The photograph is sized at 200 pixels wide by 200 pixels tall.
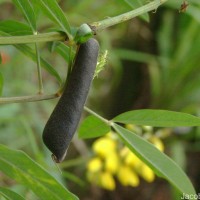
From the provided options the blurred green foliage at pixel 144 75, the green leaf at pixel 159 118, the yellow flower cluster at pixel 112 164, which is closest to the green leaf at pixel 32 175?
the green leaf at pixel 159 118

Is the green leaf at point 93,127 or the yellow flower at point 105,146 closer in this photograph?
the green leaf at point 93,127

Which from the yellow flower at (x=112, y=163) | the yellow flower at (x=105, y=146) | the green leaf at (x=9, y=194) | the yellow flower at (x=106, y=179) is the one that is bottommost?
the green leaf at (x=9, y=194)

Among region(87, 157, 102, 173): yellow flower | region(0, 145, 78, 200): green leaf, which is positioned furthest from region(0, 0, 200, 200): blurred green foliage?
region(0, 145, 78, 200): green leaf

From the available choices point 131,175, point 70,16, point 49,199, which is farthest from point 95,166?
point 49,199

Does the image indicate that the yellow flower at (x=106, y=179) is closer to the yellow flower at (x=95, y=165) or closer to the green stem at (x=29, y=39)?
the yellow flower at (x=95, y=165)

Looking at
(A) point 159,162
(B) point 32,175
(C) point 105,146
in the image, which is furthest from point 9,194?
(C) point 105,146

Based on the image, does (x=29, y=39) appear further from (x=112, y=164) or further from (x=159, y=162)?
(x=112, y=164)
